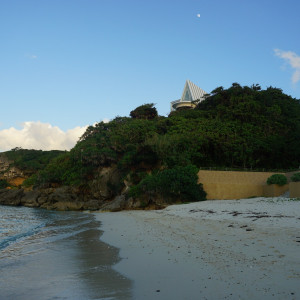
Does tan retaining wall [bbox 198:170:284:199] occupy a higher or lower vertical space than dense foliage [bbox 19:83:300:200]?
lower

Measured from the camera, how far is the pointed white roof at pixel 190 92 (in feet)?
252

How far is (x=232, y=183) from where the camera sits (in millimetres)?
28891

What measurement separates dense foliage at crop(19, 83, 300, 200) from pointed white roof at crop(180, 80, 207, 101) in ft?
104

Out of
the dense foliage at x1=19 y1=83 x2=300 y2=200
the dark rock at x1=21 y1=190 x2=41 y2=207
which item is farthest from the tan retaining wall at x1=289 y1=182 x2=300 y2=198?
the dark rock at x1=21 y1=190 x2=41 y2=207

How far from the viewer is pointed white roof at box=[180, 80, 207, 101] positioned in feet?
252

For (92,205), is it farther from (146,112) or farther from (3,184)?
(3,184)

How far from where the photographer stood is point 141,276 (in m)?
5.17

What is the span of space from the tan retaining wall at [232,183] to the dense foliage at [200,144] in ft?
7.21

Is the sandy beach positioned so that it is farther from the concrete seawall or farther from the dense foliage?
the concrete seawall

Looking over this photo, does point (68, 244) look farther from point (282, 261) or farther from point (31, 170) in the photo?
point (31, 170)

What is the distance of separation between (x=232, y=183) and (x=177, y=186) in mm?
6041

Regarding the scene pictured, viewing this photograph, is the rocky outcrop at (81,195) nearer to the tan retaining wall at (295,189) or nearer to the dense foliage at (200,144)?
the dense foliage at (200,144)

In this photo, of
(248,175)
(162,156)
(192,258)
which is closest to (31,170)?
(162,156)

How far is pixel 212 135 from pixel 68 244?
27283 mm
